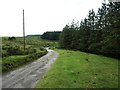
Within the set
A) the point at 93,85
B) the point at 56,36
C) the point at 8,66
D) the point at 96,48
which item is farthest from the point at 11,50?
the point at 56,36

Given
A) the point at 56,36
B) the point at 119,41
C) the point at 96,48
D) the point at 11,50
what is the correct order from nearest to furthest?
the point at 119,41
the point at 11,50
the point at 96,48
the point at 56,36

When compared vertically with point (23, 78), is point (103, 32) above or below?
above

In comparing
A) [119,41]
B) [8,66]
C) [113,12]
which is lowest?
[8,66]

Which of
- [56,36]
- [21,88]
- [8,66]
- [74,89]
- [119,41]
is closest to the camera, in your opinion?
[74,89]

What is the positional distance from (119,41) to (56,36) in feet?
511

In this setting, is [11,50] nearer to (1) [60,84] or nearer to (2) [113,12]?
(2) [113,12]

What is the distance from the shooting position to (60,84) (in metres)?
15.7

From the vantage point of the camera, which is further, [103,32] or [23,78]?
[103,32]

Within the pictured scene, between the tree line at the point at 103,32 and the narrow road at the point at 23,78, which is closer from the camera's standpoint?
the narrow road at the point at 23,78

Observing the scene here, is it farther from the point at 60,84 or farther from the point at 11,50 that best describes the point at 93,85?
the point at 11,50

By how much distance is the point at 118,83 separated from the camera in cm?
1546

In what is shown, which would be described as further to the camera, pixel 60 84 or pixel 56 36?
pixel 56 36

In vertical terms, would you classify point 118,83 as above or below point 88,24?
below

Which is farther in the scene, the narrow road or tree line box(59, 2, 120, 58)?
tree line box(59, 2, 120, 58)
